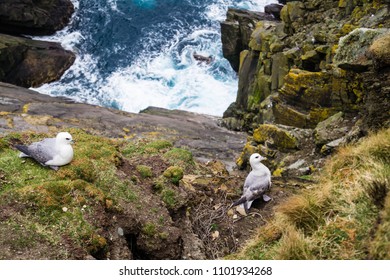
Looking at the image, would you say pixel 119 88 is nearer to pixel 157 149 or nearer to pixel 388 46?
pixel 157 149

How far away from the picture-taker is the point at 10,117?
26.0m

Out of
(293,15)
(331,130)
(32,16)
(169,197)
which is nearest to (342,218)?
(169,197)

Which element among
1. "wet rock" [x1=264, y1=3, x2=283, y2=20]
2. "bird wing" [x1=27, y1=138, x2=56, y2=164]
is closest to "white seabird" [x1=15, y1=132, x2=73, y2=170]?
"bird wing" [x1=27, y1=138, x2=56, y2=164]

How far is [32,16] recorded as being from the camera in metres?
47.7

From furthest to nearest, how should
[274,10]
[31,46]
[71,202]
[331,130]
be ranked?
[274,10]
[31,46]
[331,130]
[71,202]

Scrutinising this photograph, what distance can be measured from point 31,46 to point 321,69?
1304 inches

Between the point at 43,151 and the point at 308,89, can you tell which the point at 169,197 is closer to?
the point at 43,151

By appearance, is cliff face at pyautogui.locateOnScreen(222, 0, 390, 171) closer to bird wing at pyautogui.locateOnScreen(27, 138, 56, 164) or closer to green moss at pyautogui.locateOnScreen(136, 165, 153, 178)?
green moss at pyautogui.locateOnScreen(136, 165, 153, 178)

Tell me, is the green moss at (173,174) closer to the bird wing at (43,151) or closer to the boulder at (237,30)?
the bird wing at (43,151)

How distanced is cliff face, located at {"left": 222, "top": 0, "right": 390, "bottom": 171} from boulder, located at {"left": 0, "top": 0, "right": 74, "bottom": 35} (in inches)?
1045

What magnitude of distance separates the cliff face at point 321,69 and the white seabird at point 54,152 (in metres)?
8.37

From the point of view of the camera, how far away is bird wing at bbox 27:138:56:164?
9961mm

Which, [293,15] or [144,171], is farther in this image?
[293,15]

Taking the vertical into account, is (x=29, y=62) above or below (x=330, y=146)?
below
